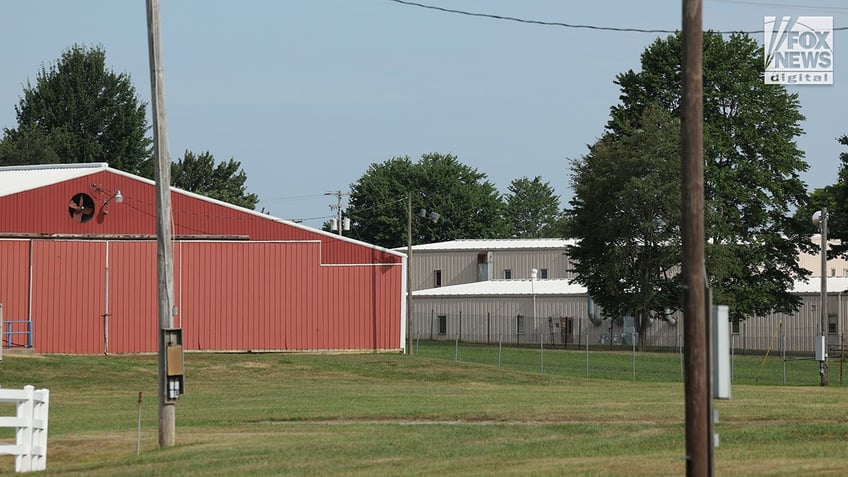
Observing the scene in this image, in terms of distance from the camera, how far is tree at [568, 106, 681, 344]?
207ft

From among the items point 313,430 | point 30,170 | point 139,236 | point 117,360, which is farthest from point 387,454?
point 30,170

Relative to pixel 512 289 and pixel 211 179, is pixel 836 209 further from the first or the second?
pixel 211 179

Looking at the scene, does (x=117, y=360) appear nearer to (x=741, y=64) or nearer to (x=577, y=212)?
(x=577, y=212)

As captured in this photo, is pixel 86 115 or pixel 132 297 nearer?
pixel 132 297

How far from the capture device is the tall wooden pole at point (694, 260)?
14.2 metres

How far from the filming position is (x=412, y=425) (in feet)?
79.5

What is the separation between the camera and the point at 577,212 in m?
67.9

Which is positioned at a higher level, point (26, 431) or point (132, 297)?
Answer: point (132, 297)

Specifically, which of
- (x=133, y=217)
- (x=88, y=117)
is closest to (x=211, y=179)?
(x=88, y=117)

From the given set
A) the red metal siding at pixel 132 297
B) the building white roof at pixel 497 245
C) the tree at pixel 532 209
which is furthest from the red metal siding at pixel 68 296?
the tree at pixel 532 209

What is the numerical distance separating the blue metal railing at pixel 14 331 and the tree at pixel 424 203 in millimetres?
75283

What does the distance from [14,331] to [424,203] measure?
77.6 metres

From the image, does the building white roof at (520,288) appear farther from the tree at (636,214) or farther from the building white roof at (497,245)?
the tree at (636,214)

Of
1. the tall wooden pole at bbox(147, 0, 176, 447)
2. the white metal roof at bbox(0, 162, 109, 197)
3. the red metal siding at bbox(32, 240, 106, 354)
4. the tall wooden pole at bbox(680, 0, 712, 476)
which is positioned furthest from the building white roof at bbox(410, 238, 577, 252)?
the tall wooden pole at bbox(680, 0, 712, 476)
